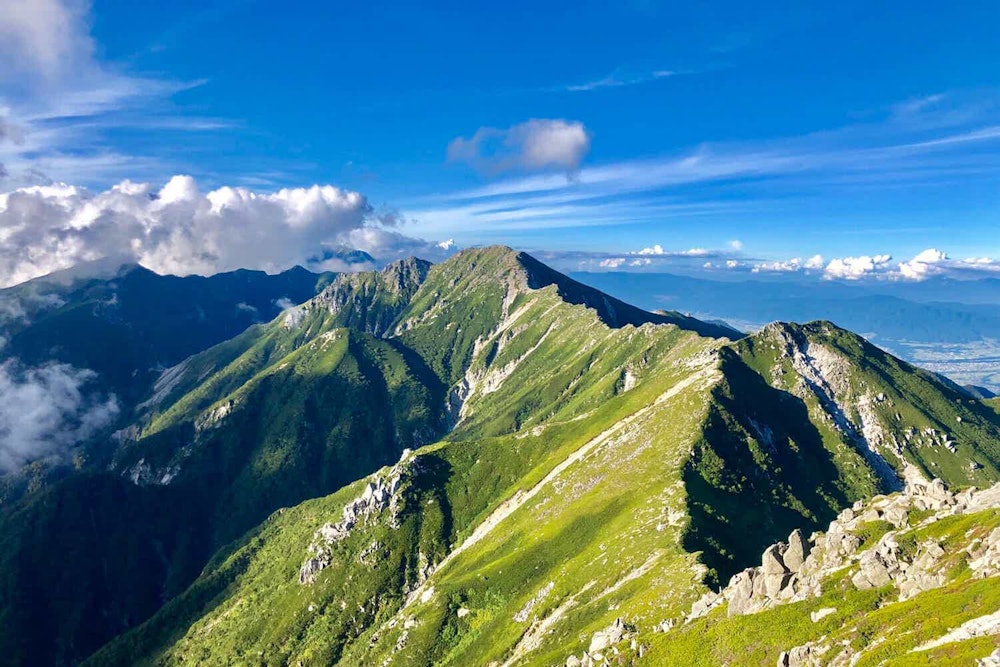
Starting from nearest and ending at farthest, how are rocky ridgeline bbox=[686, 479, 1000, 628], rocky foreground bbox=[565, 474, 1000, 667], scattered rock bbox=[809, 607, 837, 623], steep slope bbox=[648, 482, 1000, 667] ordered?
steep slope bbox=[648, 482, 1000, 667] < rocky foreground bbox=[565, 474, 1000, 667] < rocky ridgeline bbox=[686, 479, 1000, 628] < scattered rock bbox=[809, 607, 837, 623]

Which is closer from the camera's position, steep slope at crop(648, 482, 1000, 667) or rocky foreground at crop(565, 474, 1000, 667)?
steep slope at crop(648, 482, 1000, 667)

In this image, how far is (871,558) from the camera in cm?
8050

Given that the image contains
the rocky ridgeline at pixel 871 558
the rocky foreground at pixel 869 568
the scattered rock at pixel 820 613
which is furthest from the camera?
the scattered rock at pixel 820 613

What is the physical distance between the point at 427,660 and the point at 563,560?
5516 centimetres

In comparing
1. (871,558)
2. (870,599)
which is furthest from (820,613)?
(871,558)

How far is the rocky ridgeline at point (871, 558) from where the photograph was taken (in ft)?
236

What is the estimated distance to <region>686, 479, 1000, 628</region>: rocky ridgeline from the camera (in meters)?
71.8

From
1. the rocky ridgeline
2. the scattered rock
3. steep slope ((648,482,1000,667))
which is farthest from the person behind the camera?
the scattered rock

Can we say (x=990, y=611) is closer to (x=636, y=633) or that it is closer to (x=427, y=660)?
(x=636, y=633)

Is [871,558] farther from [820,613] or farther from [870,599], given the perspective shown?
[820,613]

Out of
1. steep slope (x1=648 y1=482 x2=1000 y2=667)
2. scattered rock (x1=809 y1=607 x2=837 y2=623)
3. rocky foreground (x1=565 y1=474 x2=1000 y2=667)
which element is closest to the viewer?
steep slope (x1=648 y1=482 x2=1000 y2=667)

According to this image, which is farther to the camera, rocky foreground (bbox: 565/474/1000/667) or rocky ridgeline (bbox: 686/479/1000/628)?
rocky ridgeline (bbox: 686/479/1000/628)

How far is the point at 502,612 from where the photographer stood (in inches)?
7057

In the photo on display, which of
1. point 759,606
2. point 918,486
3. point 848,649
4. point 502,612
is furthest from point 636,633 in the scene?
point 502,612
